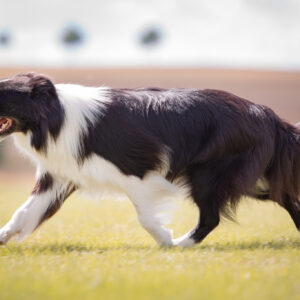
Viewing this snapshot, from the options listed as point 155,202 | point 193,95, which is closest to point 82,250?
point 155,202

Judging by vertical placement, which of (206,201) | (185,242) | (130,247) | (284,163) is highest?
(284,163)

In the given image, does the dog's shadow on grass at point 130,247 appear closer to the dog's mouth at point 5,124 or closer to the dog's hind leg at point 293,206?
the dog's hind leg at point 293,206

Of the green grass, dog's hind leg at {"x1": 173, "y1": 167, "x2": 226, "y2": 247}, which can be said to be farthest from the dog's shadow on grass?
dog's hind leg at {"x1": 173, "y1": 167, "x2": 226, "y2": 247}

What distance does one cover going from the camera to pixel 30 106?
22.1ft

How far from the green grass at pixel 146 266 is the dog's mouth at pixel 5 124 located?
128cm

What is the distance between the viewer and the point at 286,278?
4.84 meters

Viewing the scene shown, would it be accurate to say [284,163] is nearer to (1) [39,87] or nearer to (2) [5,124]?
(1) [39,87]

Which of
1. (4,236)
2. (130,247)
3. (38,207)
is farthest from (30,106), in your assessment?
(130,247)

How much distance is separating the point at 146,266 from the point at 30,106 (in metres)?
2.37

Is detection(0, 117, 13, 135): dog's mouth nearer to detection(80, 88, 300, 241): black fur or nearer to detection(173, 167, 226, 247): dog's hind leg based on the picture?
detection(80, 88, 300, 241): black fur

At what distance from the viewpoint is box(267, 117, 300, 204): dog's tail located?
7090 mm

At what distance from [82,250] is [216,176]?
1.65m

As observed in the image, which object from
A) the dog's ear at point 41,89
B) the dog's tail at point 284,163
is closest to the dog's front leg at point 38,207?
the dog's ear at point 41,89

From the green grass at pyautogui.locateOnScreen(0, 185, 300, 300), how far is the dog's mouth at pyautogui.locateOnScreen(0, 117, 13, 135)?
4.19 ft
